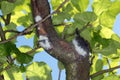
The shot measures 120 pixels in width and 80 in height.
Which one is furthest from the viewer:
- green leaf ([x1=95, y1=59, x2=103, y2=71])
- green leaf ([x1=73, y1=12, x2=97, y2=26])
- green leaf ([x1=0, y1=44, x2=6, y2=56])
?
green leaf ([x1=95, y1=59, x2=103, y2=71])

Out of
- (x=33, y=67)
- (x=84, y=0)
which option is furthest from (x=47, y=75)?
(x=84, y=0)

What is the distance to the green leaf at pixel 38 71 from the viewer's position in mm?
1106

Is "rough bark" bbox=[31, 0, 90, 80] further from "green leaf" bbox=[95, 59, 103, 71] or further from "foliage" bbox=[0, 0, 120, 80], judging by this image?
"green leaf" bbox=[95, 59, 103, 71]

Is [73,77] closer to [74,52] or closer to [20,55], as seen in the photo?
[74,52]

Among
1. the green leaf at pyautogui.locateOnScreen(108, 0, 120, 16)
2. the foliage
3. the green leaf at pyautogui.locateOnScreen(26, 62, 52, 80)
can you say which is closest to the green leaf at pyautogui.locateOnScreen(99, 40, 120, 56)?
the foliage

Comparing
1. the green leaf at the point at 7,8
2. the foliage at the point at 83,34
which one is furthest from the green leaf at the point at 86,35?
the green leaf at the point at 7,8

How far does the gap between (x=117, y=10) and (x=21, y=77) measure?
0.48 m

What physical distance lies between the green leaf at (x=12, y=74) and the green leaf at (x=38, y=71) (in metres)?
0.06

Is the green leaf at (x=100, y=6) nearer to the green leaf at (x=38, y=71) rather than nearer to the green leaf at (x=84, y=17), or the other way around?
the green leaf at (x=84, y=17)

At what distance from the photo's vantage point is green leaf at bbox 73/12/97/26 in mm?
971

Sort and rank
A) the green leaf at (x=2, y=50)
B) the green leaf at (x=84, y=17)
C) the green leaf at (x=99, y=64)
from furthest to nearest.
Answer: the green leaf at (x=99, y=64)
the green leaf at (x=2, y=50)
the green leaf at (x=84, y=17)

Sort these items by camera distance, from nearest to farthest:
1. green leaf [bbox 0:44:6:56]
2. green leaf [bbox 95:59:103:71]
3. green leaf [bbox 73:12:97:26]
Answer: green leaf [bbox 73:12:97:26] < green leaf [bbox 0:44:6:56] < green leaf [bbox 95:59:103:71]

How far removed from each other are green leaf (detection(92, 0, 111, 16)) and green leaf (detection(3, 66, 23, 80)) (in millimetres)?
378

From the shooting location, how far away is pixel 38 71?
1126 millimetres
